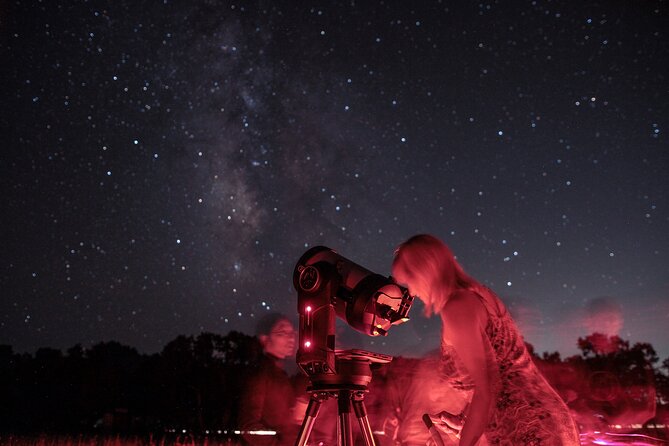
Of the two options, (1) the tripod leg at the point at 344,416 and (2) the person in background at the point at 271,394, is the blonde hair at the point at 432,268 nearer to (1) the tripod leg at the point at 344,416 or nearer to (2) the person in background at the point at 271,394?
(1) the tripod leg at the point at 344,416

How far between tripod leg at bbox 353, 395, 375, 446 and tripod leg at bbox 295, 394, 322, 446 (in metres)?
0.19

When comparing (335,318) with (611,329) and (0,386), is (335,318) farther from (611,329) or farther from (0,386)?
(0,386)

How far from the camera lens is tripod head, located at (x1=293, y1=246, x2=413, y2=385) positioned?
2.51 metres

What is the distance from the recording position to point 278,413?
209 inches

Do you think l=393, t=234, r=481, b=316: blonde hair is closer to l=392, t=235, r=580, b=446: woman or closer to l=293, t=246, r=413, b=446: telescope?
l=392, t=235, r=580, b=446: woman

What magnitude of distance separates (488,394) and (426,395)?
213 cm

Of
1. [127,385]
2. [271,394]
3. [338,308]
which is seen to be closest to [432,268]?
A: [338,308]

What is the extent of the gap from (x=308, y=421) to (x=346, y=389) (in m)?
0.28

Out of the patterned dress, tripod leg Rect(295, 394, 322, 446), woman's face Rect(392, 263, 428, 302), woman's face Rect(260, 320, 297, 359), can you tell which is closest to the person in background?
woman's face Rect(260, 320, 297, 359)

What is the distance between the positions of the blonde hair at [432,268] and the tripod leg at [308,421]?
0.72 m

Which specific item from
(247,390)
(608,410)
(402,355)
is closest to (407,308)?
(402,355)

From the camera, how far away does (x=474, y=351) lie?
7.22ft

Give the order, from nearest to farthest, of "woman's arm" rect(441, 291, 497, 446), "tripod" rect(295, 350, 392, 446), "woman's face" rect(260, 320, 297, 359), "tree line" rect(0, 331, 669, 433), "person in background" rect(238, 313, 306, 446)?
"woman's arm" rect(441, 291, 497, 446), "tripod" rect(295, 350, 392, 446), "person in background" rect(238, 313, 306, 446), "woman's face" rect(260, 320, 297, 359), "tree line" rect(0, 331, 669, 433)

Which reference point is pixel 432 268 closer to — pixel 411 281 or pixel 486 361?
pixel 411 281
